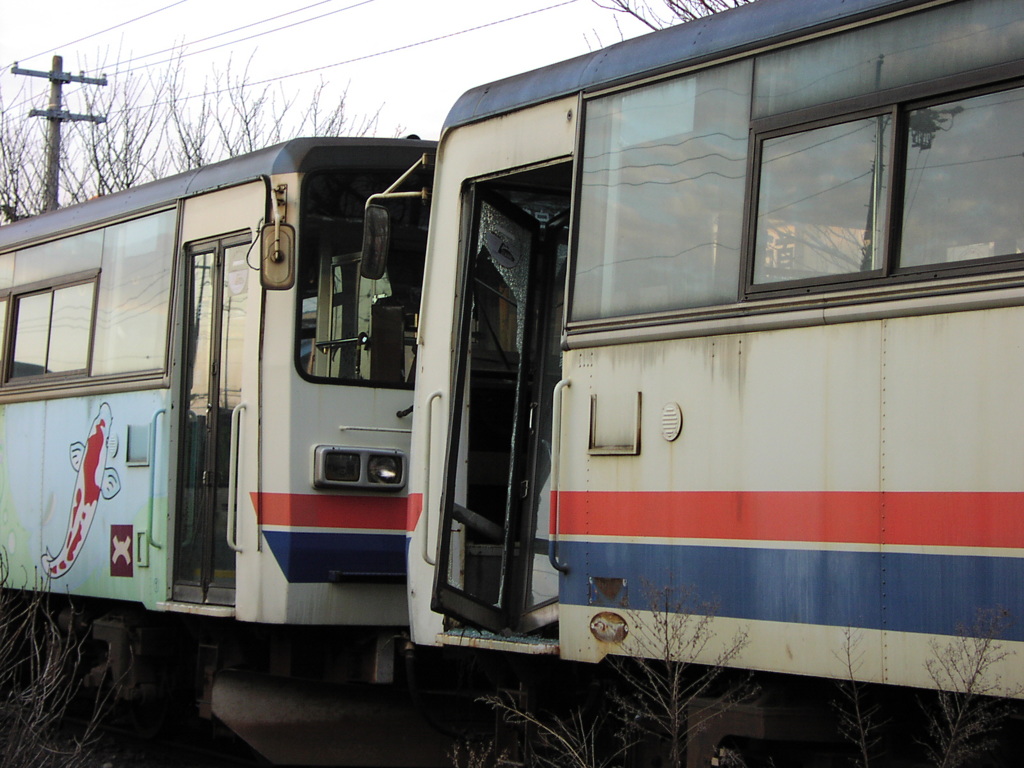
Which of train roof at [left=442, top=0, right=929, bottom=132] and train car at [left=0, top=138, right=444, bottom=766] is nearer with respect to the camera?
train roof at [left=442, top=0, right=929, bottom=132]

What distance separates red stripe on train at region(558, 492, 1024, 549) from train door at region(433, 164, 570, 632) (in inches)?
31.8

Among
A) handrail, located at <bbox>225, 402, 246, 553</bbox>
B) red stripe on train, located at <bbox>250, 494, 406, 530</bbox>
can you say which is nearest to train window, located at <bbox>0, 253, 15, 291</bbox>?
handrail, located at <bbox>225, 402, 246, 553</bbox>

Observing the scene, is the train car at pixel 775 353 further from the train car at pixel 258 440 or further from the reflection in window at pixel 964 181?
the train car at pixel 258 440

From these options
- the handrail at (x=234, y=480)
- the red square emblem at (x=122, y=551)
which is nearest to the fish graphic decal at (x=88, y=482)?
the red square emblem at (x=122, y=551)

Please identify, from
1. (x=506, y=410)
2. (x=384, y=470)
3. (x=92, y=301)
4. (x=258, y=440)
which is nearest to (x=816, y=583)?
(x=506, y=410)

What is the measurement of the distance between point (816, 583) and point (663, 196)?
159cm

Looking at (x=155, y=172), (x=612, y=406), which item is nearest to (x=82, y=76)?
(x=155, y=172)

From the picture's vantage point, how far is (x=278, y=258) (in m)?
7.32

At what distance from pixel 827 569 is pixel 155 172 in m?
22.2

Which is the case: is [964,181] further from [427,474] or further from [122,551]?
[122,551]

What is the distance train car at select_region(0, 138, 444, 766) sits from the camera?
7.34 m

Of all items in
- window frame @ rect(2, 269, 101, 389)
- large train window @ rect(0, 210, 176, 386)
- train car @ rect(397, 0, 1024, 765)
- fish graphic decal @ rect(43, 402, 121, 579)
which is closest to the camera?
train car @ rect(397, 0, 1024, 765)

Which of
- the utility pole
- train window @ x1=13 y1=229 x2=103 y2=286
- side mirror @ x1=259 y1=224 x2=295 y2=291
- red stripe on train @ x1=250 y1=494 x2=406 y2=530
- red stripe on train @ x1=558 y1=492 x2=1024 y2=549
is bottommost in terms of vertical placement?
red stripe on train @ x1=250 y1=494 x2=406 y2=530

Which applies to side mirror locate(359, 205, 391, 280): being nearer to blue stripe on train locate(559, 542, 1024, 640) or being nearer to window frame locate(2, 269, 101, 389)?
blue stripe on train locate(559, 542, 1024, 640)
